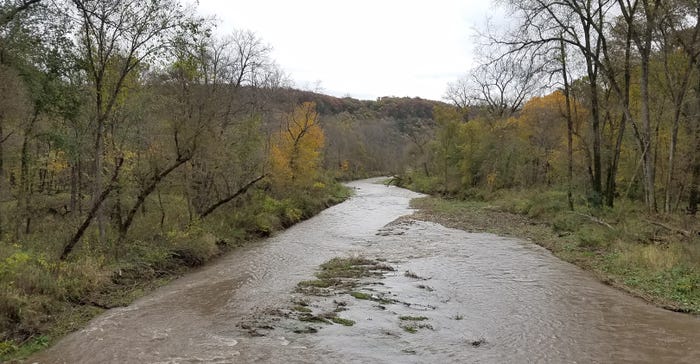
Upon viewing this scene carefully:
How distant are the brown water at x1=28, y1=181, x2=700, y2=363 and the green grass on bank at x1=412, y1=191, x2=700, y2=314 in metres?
0.80

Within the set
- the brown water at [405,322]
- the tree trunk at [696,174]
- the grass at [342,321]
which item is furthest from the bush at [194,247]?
the tree trunk at [696,174]

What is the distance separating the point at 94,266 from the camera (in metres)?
13.1

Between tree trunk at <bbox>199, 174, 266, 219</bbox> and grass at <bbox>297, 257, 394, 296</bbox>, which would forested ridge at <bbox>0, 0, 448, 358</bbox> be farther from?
grass at <bbox>297, 257, 394, 296</bbox>

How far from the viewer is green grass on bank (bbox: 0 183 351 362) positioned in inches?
391

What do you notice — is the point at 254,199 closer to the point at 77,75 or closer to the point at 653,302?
the point at 77,75

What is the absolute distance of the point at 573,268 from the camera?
1558 centimetres

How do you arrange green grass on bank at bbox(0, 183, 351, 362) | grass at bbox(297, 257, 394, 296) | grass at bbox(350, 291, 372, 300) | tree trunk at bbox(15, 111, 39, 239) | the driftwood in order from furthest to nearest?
tree trunk at bbox(15, 111, 39, 239) → the driftwood → grass at bbox(297, 257, 394, 296) → grass at bbox(350, 291, 372, 300) → green grass on bank at bbox(0, 183, 351, 362)

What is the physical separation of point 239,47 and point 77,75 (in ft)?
43.0

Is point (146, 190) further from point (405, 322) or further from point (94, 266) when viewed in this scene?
point (405, 322)

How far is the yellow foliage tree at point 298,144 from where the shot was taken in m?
34.0

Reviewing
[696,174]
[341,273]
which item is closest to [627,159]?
[696,174]

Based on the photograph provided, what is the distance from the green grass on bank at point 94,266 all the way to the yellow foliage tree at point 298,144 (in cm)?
917

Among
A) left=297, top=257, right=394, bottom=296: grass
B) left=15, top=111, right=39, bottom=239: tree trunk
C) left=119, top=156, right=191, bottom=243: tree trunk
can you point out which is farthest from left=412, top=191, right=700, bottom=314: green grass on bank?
left=15, top=111, right=39, bottom=239: tree trunk

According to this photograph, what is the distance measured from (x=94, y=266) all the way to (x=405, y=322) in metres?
8.95
